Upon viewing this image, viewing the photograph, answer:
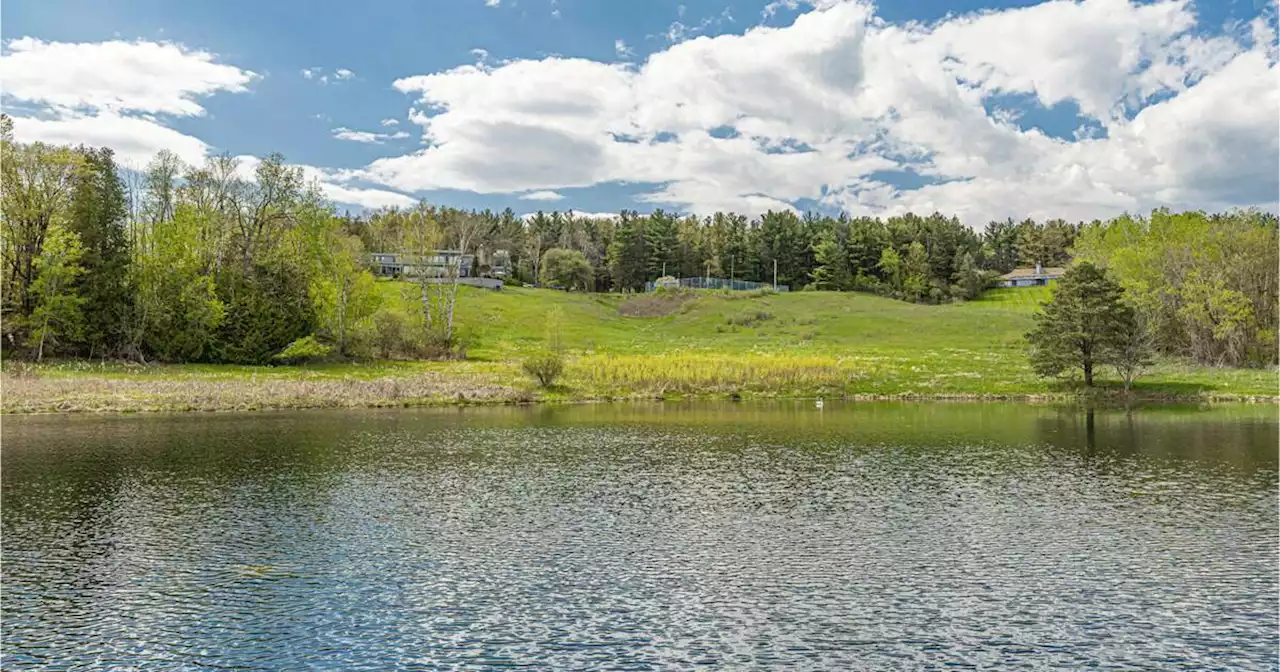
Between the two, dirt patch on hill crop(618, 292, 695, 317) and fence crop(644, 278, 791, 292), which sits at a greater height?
fence crop(644, 278, 791, 292)

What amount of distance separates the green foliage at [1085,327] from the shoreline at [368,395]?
2411 millimetres

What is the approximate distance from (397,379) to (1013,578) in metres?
52.0

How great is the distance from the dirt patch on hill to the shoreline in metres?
65.6

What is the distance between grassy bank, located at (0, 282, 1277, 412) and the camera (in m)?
54.8

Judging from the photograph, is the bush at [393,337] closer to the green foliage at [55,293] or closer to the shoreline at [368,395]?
the shoreline at [368,395]

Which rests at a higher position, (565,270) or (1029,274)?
(1029,274)

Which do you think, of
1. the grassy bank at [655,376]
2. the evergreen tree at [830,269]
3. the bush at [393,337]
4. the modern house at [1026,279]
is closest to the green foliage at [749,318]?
the grassy bank at [655,376]

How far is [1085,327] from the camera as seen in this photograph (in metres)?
59.9

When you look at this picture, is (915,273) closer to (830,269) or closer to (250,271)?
(830,269)

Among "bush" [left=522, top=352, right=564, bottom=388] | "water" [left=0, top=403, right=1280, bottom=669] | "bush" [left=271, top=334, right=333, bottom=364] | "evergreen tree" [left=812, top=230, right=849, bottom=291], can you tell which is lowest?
"water" [left=0, top=403, right=1280, bottom=669]

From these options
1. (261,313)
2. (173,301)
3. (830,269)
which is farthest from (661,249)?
(173,301)

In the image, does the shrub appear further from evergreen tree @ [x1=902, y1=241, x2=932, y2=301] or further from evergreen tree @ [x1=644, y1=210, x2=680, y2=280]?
evergreen tree @ [x1=644, y1=210, x2=680, y2=280]

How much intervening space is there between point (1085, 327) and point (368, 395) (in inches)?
1960

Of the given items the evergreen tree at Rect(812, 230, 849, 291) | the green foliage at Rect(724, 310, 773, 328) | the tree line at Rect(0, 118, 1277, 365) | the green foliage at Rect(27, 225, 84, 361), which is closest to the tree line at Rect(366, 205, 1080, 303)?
the evergreen tree at Rect(812, 230, 849, 291)
